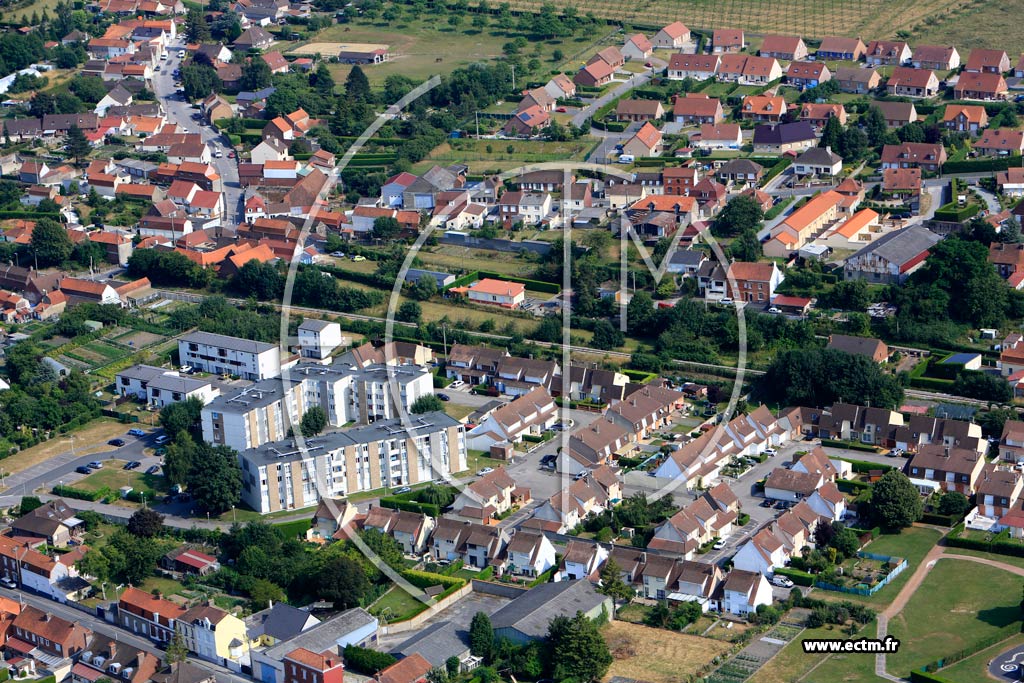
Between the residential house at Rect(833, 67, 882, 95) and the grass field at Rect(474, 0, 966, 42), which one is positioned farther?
the grass field at Rect(474, 0, 966, 42)

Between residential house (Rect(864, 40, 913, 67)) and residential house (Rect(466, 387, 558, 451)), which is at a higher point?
residential house (Rect(864, 40, 913, 67))

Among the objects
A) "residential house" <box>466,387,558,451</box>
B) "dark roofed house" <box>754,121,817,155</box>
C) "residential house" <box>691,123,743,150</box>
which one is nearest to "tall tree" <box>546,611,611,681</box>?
"residential house" <box>466,387,558,451</box>

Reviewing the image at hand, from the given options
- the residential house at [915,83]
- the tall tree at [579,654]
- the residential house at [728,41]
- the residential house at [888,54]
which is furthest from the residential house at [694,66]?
the tall tree at [579,654]

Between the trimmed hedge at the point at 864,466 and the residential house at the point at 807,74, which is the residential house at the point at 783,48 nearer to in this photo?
the residential house at the point at 807,74

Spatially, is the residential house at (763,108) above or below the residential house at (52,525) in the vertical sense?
above

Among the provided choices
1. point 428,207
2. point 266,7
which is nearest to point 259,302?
point 428,207

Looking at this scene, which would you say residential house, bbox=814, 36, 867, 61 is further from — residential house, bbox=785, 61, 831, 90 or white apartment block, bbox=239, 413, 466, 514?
white apartment block, bbox=239, 413, 466, 514
